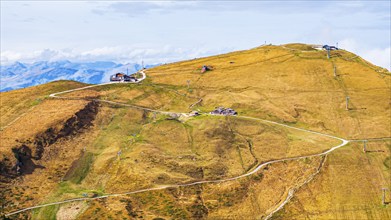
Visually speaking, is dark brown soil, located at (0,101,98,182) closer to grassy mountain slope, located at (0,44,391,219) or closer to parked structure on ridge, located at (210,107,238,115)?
grassy mountain slope, located at (0,44,391,219)

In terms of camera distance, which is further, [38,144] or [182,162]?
[38,144]

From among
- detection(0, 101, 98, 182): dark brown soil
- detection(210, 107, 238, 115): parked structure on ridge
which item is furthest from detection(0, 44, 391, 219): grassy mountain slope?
detection(210, 107, 238, 115): parked structure on ridge

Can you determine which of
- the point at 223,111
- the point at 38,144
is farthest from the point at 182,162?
the point at 38,144

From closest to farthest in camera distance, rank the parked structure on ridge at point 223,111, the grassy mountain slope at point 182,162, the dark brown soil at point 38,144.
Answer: the grassy mountain slope at point 182,162 → the dark brown soil at point 38,144 → the parked structure on ridge at point 223,111

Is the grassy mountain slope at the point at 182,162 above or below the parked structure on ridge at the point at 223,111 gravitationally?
below

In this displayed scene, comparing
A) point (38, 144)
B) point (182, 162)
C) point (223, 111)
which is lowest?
point (182, 162)

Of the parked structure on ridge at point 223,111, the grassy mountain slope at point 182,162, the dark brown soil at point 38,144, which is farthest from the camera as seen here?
the parked structure on ridge at point 223,111

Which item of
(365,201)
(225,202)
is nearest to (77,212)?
(225,202)

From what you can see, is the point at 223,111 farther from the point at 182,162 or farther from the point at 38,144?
the point at 38,144

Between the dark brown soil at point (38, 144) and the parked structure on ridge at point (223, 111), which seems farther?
the parked structure on ridge at point (223, 111)

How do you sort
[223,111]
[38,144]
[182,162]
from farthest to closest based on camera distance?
[223,111]
[38,144]
[182,162]

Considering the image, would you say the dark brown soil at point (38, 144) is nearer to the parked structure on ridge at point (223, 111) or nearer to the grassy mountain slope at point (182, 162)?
the grassy mountain slope at point (182, 162)

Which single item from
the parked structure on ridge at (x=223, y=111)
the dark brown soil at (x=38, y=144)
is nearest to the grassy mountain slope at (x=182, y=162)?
the dark brown soil at (x=38, y=144)
